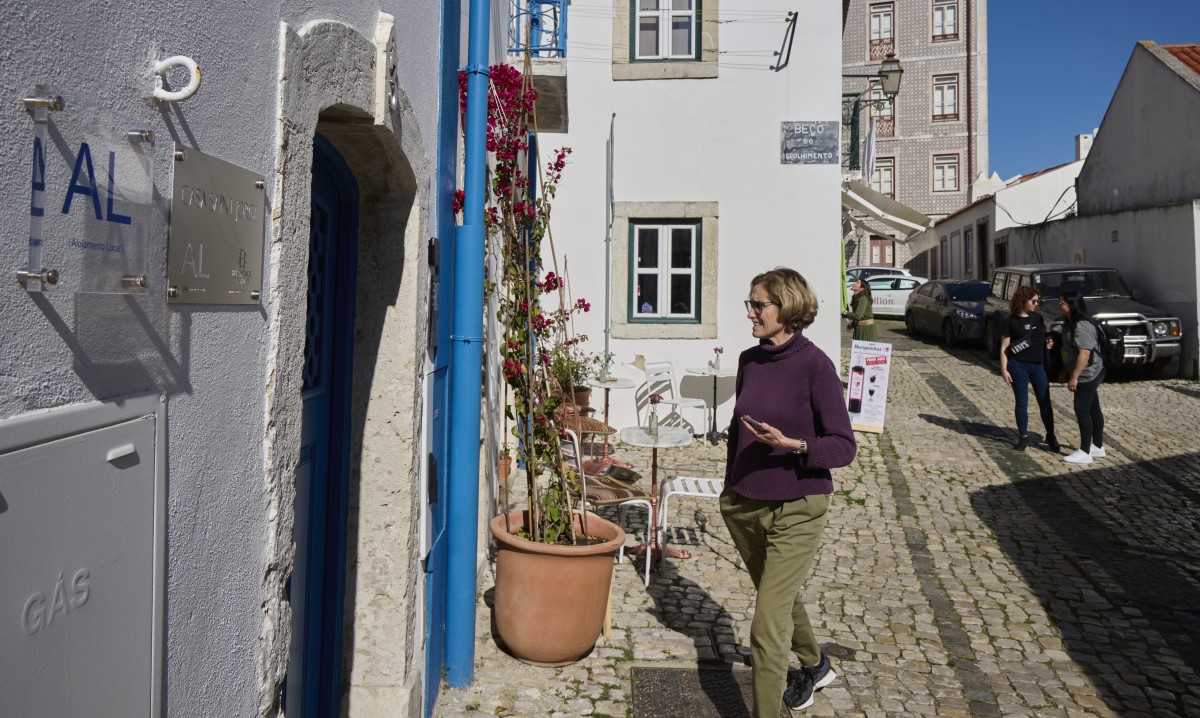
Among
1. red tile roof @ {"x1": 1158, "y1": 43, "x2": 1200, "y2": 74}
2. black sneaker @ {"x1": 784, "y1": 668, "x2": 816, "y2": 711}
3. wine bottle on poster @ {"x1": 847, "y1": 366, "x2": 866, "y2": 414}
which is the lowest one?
black sneaker @ {"x1": 784, "y1": 668, "x2": 816, "y2": 711}

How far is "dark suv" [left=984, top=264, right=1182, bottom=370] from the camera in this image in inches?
531

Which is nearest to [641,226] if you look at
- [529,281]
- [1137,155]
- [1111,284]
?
[529,281]

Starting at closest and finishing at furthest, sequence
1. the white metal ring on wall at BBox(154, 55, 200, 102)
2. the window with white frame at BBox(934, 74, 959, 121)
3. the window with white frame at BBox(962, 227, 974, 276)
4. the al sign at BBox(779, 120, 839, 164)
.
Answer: the white metal ring on wall at BBox(154, 55, 200, 102) → the al sign at BBox(779, 120, 839, 164) → the window with white frame at BBox(962, 227, 974, 276) → the window with white frame at BBox(934, 74, 959, 121)

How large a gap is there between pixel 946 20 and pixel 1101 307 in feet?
78.0

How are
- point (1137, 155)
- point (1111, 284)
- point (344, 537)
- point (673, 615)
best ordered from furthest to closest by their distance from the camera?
1. point (1137, 155)
2. point (1111, 284)
3. point (673, 615)
4. point (344, 537)

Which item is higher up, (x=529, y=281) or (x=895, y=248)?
(x=895, y=248)

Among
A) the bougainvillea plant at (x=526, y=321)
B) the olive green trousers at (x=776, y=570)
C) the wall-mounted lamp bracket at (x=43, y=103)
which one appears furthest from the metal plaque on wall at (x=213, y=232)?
the bougainvillea plant at (x=526, y=321)

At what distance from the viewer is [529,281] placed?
4461 millimetres

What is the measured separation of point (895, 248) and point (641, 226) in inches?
1082

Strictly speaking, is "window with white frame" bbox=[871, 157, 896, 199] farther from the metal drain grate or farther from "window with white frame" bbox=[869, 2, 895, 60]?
the metal drain grate

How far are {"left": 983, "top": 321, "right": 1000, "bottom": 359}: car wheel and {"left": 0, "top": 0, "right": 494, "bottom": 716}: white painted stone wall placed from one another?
15208 mm

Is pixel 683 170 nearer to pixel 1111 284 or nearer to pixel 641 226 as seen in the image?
pixel 641 226

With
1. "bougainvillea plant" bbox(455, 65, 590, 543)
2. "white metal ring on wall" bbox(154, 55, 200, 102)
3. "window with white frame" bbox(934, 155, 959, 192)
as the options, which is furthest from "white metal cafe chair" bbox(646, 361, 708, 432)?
"window with white frame" bbox(934, 155, 959, 192)

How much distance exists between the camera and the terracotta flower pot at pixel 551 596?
409cm
